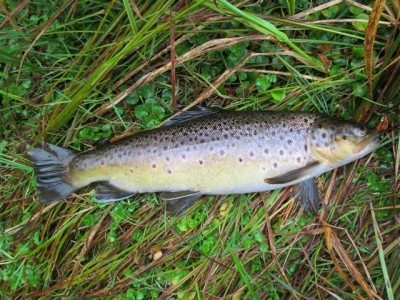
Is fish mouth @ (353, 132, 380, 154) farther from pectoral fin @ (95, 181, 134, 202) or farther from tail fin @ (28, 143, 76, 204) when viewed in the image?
tail fin @ (28, 143, 76, 204)

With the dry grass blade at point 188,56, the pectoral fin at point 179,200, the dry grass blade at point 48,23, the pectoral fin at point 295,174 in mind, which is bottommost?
the pectoral fin at point 179,200

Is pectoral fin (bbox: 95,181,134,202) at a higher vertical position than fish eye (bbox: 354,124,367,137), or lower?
lower

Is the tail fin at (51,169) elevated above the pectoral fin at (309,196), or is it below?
above

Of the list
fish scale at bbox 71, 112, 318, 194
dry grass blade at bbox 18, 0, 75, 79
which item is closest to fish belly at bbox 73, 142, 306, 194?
fish scale at bbox 71, 112, 318, 194

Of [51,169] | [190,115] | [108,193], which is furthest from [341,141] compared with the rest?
[51,169]

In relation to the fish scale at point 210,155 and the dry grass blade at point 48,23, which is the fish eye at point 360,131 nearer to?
the fish scale at point 210,155

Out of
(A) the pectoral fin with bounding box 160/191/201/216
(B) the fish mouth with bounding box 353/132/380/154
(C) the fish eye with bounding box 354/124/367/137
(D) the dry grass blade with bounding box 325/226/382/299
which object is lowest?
(D) the dry grass blade with bounding box 325/226/382/299

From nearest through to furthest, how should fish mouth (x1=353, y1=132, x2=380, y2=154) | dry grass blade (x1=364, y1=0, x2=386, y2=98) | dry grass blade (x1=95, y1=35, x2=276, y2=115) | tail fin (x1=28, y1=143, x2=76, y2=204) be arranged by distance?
dry grass blade (x1=364, y1=0, x2=386, y2=98) → fish mouth (x1=353, y1=132, x2=380, y2=154) → dry grass blade (x1=95, y1=35, x2=276, y2=115) → tail fin (x1=28, y1=143, x2=76, y2=204)

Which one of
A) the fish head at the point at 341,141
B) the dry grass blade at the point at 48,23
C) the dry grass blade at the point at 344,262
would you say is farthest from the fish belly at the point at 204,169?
the dry grass blade at the point at 48,23
